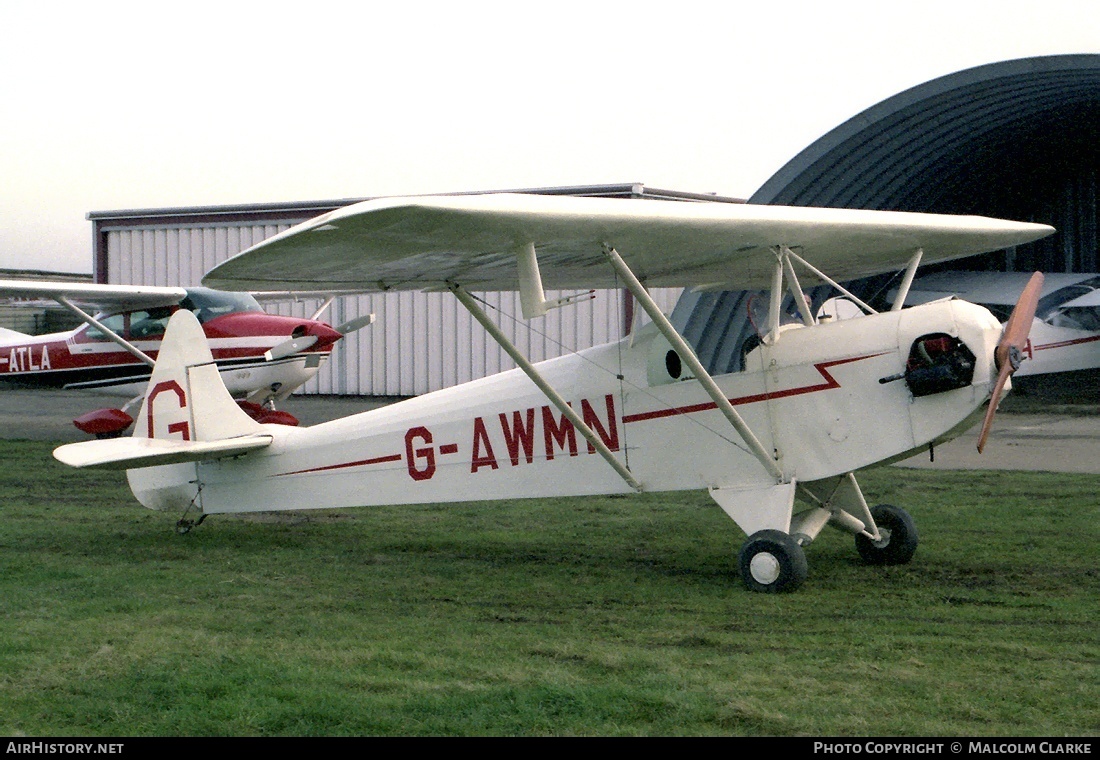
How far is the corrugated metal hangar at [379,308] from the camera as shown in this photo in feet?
79.5

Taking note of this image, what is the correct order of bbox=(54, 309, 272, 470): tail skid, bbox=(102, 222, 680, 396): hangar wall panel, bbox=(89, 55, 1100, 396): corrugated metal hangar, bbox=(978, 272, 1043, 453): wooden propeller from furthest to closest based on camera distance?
bbox=(102, 222, 680, 396): hangar wall panel → bbox=(89, 55, 1100, 396): corrugated metal hangar → bbox=(54, 309, 272, 470): tail skid → bbox=(978, 272, 1043, 453): wooden propeller

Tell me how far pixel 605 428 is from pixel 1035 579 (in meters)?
2.79

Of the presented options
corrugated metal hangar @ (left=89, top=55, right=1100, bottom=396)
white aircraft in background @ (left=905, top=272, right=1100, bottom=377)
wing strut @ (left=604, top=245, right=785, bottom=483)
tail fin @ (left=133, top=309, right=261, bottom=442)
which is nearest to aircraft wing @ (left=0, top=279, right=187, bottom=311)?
corrugated metal hangar @ (left=89, top=55, right=1100, bottom=396)

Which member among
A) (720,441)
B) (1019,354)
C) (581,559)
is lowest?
(581,559)

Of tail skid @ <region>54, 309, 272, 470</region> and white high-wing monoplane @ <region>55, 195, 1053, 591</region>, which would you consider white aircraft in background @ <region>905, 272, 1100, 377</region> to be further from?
tail skid @ <region>54, 309, 272, 470</region>

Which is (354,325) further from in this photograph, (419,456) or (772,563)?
(772,563)

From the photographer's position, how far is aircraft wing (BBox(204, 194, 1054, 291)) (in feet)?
17.9

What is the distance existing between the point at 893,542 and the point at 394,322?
19.7m

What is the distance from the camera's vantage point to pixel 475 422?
7969 mm

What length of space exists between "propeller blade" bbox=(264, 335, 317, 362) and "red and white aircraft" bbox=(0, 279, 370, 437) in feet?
0.04

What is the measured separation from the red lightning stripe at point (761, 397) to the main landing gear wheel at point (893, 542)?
4.00ft

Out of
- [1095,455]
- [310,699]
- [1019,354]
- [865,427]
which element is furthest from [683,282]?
[1095,455]

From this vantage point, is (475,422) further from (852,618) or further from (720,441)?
(852,618)

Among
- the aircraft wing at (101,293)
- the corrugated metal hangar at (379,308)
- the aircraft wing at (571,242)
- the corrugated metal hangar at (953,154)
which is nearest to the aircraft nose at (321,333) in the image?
the aircraft wing at (101,293)
